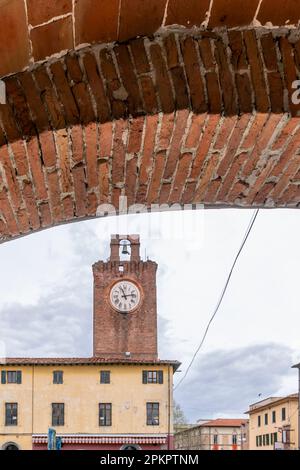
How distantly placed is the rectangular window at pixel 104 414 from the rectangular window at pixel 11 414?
11.8 feet

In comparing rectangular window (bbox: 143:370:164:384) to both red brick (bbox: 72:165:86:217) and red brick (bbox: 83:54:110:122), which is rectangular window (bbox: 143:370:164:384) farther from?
red brick (bbox: 83:54:110:122)

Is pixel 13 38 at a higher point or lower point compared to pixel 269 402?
higher

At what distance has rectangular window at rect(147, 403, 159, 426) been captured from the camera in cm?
2423

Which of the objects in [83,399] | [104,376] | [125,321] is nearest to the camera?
[104,376]

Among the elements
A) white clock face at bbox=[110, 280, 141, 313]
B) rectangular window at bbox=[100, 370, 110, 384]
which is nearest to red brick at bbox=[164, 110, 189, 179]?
white clock face at bbox=[110, 280, 141, 313]

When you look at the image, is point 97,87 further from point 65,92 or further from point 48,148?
point 48,148

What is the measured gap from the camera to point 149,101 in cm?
170

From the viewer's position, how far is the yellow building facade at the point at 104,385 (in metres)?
24.1

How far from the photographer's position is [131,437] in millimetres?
23875

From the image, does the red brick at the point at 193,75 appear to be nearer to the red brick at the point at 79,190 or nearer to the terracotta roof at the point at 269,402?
the red brick at the point at 79,190

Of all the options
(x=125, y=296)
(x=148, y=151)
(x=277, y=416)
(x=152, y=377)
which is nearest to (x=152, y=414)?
(x=152, y=377)

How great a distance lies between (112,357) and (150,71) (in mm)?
25025

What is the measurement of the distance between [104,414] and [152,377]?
269cm

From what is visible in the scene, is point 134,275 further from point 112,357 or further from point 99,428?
point 99,428
